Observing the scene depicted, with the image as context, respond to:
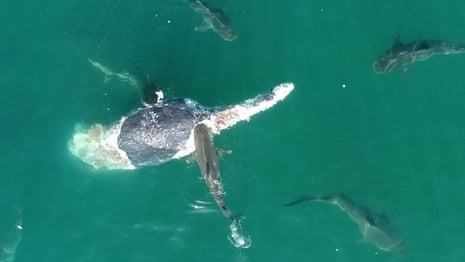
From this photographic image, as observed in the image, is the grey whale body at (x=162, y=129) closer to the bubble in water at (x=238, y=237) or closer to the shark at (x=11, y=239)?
the bubble in water at (x=238, y=237)

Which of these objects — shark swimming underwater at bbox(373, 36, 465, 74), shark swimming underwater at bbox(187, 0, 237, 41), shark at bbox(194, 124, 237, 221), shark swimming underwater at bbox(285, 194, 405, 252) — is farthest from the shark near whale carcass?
shark swimming underwater at bbox(285, 194, 405, 252)

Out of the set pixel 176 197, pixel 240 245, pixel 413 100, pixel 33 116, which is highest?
pixel 33 116

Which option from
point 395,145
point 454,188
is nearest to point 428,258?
point 454,188

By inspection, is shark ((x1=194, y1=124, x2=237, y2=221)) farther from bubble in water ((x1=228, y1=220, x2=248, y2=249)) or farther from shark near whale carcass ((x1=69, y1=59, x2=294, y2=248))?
bubble in water ((x1=228, y1=220, x2=248, y2=249))

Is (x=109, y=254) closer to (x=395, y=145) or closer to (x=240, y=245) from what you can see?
(x=240, y=245)

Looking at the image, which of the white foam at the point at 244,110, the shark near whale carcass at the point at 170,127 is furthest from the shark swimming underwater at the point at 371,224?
the shark near whale carcass at the point at 170,127
